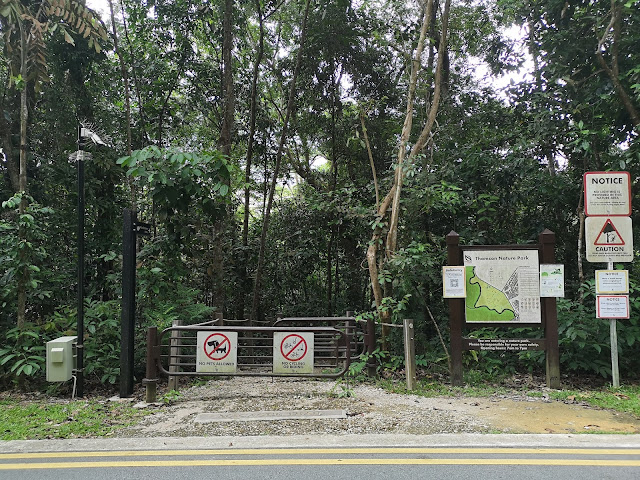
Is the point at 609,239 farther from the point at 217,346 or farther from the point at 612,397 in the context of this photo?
the point at 217,346

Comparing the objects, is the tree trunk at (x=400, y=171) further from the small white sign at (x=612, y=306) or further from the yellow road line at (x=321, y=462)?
the yellow road line at (x=321, y=462)

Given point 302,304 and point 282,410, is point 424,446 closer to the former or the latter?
point 282,410

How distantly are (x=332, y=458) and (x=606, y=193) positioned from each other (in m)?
5.93

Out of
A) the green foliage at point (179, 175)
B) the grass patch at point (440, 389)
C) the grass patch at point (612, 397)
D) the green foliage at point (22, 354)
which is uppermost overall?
the green foliage at point (179, 175)

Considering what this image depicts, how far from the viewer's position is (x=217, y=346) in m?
6.75

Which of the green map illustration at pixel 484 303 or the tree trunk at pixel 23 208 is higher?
the tree trunk at pixel 23 208

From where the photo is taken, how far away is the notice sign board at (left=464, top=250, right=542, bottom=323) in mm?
7363

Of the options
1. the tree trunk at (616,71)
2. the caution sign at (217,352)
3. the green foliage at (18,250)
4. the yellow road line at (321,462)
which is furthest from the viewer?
the tree trunk at (616,71)

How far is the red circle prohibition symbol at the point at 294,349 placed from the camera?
22.1 ft

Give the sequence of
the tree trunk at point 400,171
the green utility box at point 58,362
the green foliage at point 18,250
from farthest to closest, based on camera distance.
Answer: the tree trunk at point 400,171
the green foliage at point 18,250
the green utility box at point 58,362

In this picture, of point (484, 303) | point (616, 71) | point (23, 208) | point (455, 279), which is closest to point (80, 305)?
point (23, 208)

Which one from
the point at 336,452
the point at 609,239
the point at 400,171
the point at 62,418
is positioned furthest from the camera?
the point at 400,171

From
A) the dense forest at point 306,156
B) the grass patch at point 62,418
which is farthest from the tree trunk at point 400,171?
the grass patch at point 62,418

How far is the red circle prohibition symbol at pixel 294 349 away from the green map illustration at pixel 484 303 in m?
2.79
